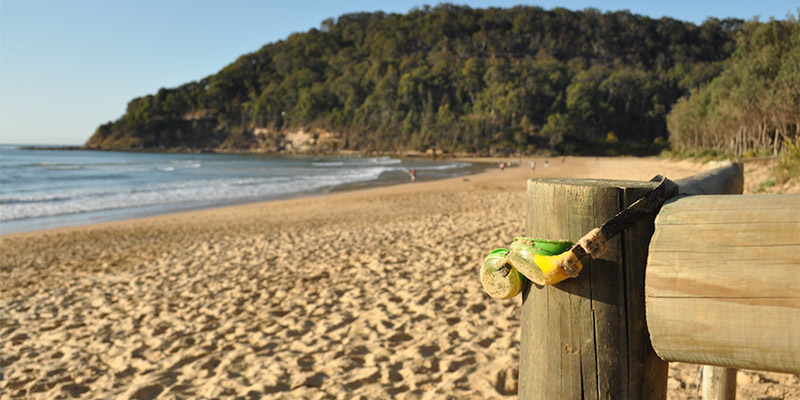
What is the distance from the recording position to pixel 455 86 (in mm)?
117625

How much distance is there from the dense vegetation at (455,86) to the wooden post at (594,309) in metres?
91.2

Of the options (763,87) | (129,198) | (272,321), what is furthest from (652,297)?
(763,87)

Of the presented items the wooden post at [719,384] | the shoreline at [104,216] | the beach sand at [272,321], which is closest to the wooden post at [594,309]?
the wooden post at [719,384]

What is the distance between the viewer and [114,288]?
19.8 feet

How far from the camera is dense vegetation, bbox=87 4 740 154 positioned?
100375mm

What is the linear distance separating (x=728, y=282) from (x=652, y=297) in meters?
0.13

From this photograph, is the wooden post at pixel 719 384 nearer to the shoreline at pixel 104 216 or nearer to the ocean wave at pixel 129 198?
the shoreline at pixel 104 216

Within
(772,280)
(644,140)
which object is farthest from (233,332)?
(644,140)

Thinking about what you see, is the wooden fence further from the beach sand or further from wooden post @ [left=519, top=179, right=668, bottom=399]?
the beach sand

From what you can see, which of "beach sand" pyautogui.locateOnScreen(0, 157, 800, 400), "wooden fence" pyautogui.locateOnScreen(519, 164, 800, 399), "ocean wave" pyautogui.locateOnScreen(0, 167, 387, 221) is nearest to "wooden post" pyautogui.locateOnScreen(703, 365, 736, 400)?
"beach sand" pyautogui.locateOnScreen(0, 157, 800, 400)

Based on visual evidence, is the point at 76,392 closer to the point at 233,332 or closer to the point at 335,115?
the point at 233,332

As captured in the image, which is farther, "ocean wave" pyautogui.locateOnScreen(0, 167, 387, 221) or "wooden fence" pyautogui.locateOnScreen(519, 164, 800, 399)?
"ocean wave" pyautogui.locateOnScreen(0, 167, 387, 221)

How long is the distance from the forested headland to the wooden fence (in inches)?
3580

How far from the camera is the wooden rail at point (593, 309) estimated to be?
1.00m
